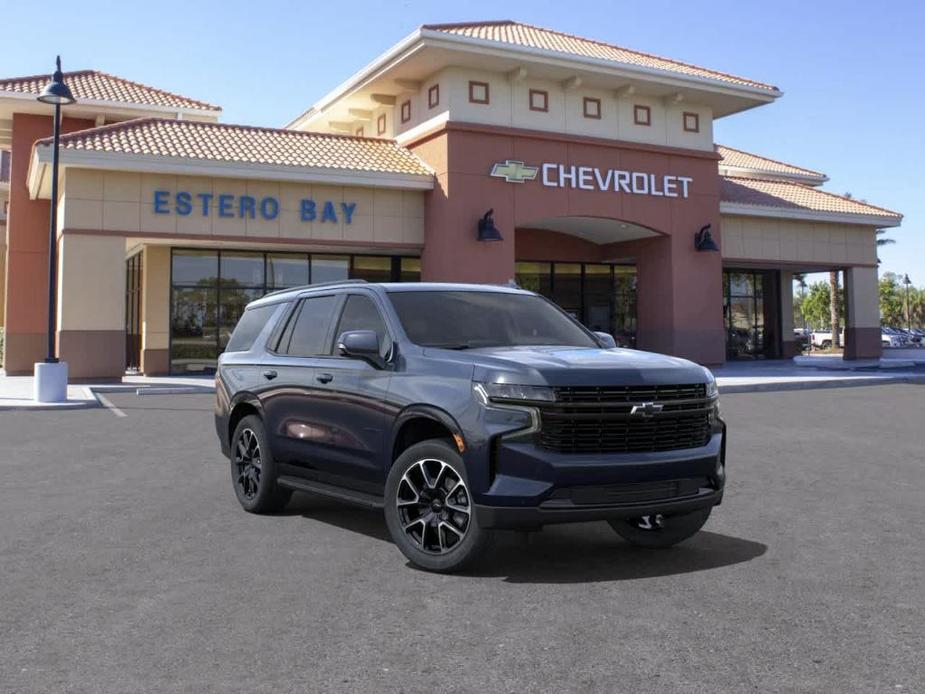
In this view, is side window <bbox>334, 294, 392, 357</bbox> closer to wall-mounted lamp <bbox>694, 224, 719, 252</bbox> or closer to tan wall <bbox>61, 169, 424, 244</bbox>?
tan wall <bbox>61, 169, 424, 244</bbox>

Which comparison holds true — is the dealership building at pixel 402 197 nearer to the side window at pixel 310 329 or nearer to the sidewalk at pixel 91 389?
the sidewalk at pixel 91 389

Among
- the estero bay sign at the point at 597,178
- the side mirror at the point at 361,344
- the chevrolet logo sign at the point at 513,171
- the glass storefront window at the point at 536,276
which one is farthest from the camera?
the glass storefront window at the point at 536,276

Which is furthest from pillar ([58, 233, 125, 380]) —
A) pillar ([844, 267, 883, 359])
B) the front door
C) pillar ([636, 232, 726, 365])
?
pillar ([844, 267, 883, 359])

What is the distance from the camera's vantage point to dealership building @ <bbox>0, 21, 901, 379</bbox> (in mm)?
23688

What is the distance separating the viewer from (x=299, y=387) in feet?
22.5

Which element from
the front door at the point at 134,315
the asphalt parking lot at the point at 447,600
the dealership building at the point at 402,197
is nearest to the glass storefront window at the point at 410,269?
the dealership building at the point at 402,197

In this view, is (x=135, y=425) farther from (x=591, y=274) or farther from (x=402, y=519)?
(x=591, y=274)

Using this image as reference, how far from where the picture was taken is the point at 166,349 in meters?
27.8

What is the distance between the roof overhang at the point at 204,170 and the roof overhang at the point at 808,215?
11.8 m

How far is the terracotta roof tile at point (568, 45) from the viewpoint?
2652 centimetres

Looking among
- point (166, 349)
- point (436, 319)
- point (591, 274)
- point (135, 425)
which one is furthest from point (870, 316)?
point (436, 319)

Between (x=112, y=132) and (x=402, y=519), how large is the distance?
2225 cm

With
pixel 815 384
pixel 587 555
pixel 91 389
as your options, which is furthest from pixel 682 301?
pixel 587 555

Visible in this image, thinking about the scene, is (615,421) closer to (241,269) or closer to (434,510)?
(434,510)
